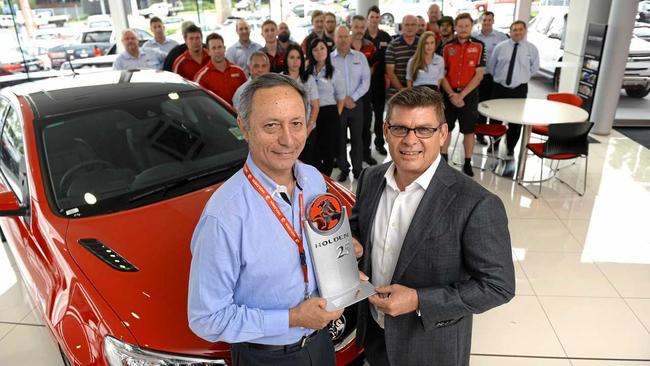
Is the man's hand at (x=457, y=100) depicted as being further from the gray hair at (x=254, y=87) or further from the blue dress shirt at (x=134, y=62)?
the gray hair at (x=254, y=87)

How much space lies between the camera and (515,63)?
5156 millimetres

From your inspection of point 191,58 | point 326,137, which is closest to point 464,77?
point 326,137

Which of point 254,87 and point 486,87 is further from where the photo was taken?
point 486,87

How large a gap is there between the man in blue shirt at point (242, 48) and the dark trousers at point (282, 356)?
473 cm

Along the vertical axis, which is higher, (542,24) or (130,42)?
(130,42)

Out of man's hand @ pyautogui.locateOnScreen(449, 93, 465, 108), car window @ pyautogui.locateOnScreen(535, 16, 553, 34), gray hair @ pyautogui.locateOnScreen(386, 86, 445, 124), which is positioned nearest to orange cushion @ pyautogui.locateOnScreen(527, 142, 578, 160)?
man's hand @ pyautogui.locateOnScreen(449, 93, 465, 108)

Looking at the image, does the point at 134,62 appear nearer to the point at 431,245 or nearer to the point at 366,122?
the point at 366,122

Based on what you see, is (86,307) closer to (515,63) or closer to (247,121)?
(247,121)

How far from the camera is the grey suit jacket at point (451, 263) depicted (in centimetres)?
119

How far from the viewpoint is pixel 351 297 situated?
4.03 ft

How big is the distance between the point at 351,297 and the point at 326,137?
328cm

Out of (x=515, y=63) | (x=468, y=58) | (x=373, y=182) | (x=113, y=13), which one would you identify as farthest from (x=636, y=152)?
(x=113, y=13)

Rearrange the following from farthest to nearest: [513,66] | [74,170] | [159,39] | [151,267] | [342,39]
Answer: [159,39]
[513,66]
[342,39]
[74,170]
[151,267]

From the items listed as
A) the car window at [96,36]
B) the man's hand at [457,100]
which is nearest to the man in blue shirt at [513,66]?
the man's hand at [457,100]
